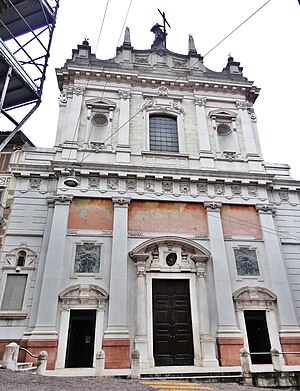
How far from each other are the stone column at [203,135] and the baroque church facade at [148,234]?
0.08 meters

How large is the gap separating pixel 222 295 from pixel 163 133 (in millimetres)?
9095

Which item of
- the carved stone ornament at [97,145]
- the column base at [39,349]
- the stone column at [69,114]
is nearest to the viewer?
the column base at [39,349]

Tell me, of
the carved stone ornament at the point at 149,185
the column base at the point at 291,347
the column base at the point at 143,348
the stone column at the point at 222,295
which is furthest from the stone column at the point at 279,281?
the column base at the point at 143,348

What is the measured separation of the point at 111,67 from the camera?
1728 cm

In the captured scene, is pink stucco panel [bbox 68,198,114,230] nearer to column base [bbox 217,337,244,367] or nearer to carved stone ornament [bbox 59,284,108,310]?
carved stone ornament [bbox 59,284,108,310]

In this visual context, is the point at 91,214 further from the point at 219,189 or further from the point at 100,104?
the point at 100,104

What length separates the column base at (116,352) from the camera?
34.1 feet

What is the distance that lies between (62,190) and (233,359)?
989 cm

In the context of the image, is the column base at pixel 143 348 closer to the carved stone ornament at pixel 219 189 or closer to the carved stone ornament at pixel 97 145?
the carved stone ornament at pixel 219 189

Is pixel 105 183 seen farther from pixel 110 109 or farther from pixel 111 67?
pixel 111 67

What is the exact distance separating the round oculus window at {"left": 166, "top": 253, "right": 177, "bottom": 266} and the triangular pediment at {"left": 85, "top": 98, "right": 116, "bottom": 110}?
8864mm

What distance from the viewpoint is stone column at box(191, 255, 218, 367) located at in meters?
10.8

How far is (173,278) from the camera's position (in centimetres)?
1236

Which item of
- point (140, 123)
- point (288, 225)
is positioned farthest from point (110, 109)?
point (288, 225)
